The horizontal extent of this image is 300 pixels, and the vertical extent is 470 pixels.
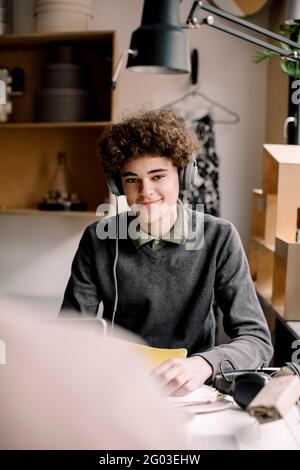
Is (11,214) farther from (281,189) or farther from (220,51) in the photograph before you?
(281,189)

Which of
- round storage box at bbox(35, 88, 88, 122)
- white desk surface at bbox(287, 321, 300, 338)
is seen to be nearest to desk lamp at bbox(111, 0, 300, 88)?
white desk surface at bbox(287, 321, 300, 338)

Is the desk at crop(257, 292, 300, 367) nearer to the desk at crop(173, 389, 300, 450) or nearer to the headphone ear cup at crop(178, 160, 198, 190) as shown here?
the headphone ear cup at crop(178, 160, 198, 190)

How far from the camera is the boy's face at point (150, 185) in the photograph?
4.93 ft

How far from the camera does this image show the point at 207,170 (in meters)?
2.91

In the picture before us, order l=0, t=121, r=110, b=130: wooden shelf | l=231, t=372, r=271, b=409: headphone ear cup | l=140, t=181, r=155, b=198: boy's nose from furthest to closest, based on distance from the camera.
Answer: l=0, t=121, r=110, b=130: wooden shelf → l=140, t=181, r=155, b=198: boy's nose → l=231, t=372, r=271, b=409: headphone ear cup

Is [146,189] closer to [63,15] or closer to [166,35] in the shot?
[166,35]

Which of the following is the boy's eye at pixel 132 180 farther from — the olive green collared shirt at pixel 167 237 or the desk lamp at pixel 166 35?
the desk lamp at pixel 166 35

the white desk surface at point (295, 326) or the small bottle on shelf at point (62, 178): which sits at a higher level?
the small bottle on shelf at point (62, 178)

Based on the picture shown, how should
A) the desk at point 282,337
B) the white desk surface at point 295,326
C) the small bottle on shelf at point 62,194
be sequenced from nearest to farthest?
Result: 1. the white desk surface at point 295,326
2. the desk at point 282,337
3. the small bottle on shelf at point 62,194

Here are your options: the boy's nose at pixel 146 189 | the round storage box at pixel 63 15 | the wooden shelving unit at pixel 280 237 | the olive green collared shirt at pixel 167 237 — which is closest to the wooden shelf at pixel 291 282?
the wooden shelving unit at pixel 280 237

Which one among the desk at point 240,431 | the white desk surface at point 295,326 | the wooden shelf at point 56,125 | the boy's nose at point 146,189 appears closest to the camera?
the desk at point 240,431

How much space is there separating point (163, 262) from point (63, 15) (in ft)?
5.76

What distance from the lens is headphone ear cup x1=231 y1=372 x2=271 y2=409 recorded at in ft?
3.17
